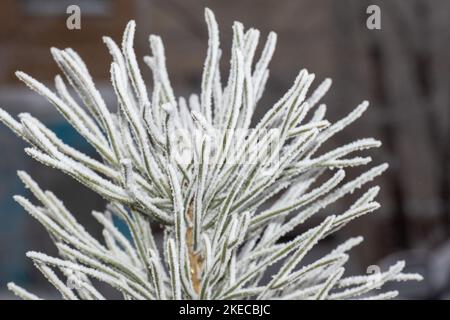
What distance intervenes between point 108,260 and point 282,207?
159 millimetres

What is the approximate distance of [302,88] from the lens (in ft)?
1.76

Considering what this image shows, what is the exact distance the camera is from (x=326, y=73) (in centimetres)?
462

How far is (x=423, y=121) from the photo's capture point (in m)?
4.84

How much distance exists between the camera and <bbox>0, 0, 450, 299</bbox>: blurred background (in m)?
4.20

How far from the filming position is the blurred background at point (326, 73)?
4.20 meters

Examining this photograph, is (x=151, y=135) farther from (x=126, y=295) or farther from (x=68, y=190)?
(x=68, y=190)

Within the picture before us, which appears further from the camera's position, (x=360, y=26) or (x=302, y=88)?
(x=360, y=26)

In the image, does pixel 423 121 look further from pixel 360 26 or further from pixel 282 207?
pixel 282 207

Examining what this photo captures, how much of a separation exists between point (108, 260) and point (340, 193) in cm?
22

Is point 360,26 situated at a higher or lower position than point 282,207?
higher
